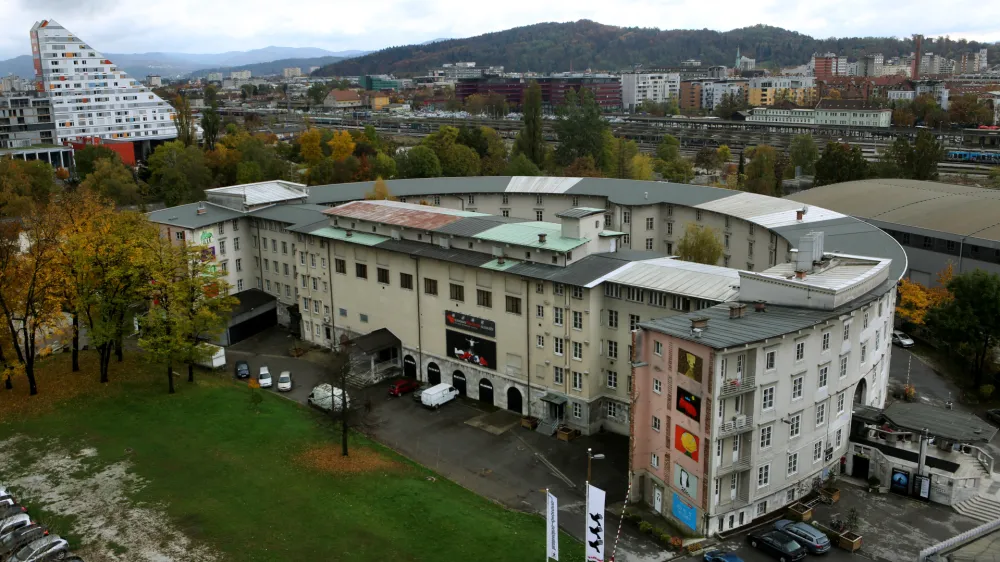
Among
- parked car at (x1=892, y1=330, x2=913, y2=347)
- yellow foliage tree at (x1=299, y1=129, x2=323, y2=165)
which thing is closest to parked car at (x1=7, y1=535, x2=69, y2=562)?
parked car at (x1=892, y1=330, x2=913, y2=347)

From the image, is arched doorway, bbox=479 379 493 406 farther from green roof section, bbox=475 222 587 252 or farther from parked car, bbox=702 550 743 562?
parked car, bbox=702 550 743 562

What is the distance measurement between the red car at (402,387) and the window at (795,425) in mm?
25114

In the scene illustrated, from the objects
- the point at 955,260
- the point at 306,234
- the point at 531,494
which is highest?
the point at 306,234

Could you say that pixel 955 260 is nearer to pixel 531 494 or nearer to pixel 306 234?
pixel 531 494

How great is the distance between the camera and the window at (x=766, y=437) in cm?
3578

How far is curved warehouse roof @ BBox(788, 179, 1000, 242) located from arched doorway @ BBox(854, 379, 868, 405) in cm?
3020

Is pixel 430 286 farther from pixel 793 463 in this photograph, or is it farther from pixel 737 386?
pixel 793 463

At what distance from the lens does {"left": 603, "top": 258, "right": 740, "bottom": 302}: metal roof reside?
4200 cm

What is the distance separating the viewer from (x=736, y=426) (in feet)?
114

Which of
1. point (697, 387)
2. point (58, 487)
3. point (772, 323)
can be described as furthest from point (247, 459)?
point (772, 323)

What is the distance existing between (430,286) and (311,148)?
79.0 meters

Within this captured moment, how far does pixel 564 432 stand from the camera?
45812 millimetres

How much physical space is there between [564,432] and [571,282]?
866 cm

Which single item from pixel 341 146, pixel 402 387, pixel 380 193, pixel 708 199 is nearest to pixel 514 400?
pixel 402 387
